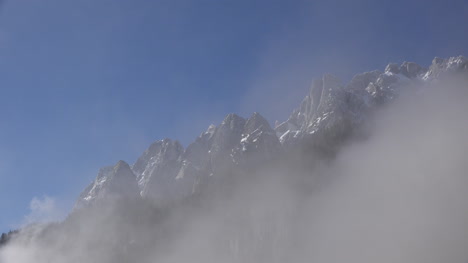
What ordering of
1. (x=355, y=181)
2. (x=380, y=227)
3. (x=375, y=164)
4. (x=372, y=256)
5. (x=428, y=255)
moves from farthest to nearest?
(x=375, y=164) → (x=355, y=181) → (x=380, y=227) → (x=372, y=256) → (x=428, y=255)

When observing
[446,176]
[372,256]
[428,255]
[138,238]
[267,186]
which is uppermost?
[138,238]

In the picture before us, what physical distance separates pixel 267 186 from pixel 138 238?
2132 inches

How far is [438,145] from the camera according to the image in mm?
177000

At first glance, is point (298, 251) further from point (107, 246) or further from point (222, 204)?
point (107, 246)

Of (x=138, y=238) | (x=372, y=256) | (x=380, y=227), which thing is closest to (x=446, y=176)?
(x=380, y=227)

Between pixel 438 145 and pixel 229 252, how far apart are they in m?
84.5

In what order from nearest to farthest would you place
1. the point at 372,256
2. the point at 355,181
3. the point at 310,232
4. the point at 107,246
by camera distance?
1. the point at 372,256
2. the point at 310,232
3. the point at 355,181
4. the point at 107,246

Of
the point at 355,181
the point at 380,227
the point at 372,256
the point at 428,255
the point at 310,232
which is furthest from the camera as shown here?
the point at 355,181

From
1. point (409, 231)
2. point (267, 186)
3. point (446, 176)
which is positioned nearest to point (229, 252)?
point (267, 186)

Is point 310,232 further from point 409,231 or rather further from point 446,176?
point 446,176

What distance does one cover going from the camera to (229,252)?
15825 centimetres

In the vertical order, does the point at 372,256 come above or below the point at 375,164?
below

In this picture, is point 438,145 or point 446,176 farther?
point 438,145

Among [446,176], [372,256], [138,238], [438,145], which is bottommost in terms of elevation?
[372,256]
